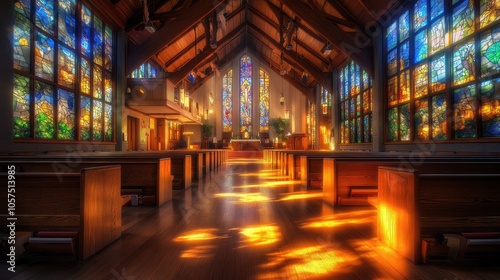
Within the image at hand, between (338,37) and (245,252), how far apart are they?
825cm

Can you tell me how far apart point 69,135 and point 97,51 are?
264 centimetres

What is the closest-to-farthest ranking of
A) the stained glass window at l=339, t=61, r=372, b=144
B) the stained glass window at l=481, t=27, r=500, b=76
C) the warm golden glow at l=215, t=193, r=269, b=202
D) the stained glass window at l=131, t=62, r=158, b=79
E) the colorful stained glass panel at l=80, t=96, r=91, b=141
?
the warm golden glow at l=215, t=193, r=269, b=202 → the stained glass window at l=481, t=27, r=500, b=76 → the colorful stained glass panel at l=80, t=96, r=91, b=141 → the stained glass window at l=339, t=61, r=372, b=144 → the stained glass window at l=131, t=62, r=158, b=79

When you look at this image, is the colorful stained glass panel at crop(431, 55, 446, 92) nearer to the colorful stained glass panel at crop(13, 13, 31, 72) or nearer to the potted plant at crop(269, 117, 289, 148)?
the colorful stained glass panel at crop(13, 13, 31, 72)

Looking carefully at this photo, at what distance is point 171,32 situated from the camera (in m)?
8.72

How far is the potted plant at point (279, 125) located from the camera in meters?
18.4

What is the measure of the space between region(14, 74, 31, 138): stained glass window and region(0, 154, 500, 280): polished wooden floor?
12.2 feet

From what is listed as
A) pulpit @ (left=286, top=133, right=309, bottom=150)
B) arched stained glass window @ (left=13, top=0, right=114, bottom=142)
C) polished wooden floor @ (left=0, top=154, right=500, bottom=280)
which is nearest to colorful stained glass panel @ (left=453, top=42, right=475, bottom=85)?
polished wooden floor @ (left=0, top=154, right=500, bottom=280)

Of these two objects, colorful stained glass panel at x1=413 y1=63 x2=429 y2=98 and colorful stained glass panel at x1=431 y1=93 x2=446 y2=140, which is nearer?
colorful stained glass panel at x1=431 y1=93 x2=446 y2=140

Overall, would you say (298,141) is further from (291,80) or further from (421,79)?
(421,79)

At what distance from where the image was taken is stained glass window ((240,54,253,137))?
19.7 m

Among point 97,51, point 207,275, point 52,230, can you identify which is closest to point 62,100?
point 97,51

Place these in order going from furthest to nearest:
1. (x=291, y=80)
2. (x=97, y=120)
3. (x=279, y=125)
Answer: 1. (x=279, y=125)
2. (x=291, y=80)
3. (x=97, y=120)

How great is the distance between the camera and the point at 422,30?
6.71m

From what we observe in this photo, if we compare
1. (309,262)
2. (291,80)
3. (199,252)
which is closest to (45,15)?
(199,252)
